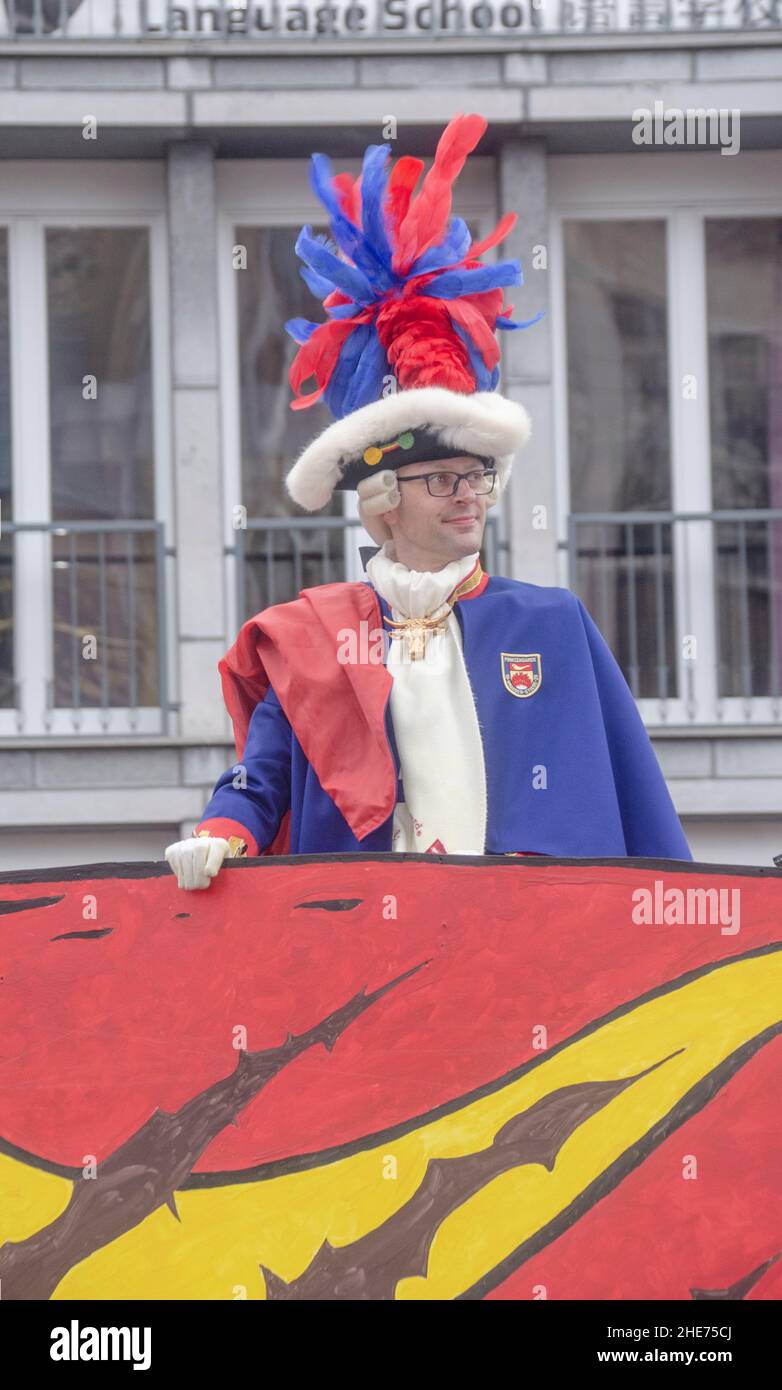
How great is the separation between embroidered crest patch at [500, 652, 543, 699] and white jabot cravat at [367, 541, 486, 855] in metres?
0.08

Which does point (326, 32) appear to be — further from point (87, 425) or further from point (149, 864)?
point (149, 864)

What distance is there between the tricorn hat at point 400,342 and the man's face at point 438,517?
22 mm

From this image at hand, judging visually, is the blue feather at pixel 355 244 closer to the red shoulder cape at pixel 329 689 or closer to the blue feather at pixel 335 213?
the blue feather at pixel 335 213

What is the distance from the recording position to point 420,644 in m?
3.84

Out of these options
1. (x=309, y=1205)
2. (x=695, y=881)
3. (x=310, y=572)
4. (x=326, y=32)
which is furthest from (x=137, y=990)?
(x=326, y=32)

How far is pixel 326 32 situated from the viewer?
9555mm

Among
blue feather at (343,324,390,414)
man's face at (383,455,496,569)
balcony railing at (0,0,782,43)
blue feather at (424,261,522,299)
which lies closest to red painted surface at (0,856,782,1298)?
man's face at (383,455,496,569)

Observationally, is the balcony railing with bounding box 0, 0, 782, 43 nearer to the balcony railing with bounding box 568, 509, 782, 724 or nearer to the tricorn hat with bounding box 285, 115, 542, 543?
the balcony railing with bounding box 568, 509, 782, 724

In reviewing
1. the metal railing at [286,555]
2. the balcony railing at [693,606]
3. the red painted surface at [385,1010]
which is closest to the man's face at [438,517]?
the red painted surface at [385,1010]

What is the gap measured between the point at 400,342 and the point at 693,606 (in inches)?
244

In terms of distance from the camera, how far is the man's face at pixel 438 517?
3848 millimetres

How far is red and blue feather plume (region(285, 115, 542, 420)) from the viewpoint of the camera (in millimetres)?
3865

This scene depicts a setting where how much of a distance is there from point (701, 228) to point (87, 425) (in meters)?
3.12

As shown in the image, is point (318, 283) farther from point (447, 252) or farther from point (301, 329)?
point (447, 252)
